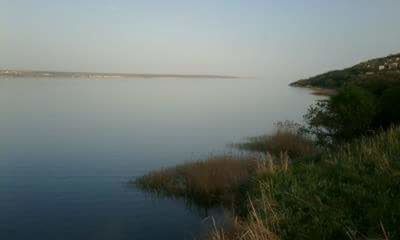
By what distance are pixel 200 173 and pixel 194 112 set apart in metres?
37.5

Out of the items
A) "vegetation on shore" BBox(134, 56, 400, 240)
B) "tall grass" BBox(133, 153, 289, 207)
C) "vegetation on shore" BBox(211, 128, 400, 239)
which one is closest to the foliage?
"vegetation on shore" BBox(134, 56, 400, 240)

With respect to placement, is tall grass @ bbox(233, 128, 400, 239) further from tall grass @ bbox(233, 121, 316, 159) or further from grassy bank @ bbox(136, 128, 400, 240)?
tall grass @ bbox(233, 121, 316, 159)

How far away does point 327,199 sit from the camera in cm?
1157

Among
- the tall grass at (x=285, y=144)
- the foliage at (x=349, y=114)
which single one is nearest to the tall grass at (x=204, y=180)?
the foliage at (x=349, y=114)

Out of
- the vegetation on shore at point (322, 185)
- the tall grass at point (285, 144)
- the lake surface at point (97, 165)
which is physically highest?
the vegetation on shore at point (322, 185)

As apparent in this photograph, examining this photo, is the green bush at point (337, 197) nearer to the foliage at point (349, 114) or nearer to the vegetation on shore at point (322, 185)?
the vegetation on shore at point (322, 185)

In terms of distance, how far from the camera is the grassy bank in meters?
9.74

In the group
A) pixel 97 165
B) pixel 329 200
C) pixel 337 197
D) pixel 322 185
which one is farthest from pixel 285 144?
pixel 329 200

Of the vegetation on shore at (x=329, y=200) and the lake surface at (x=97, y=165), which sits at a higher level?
the vegetation on shore at (x=329, y=200)

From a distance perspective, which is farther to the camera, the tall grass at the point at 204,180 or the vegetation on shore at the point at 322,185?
the tall grass at the point at 204,180

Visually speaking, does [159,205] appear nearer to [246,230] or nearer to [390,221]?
[246,230]

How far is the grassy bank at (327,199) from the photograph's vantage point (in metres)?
9.74

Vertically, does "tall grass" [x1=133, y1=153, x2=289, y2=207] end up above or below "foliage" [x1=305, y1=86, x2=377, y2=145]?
below

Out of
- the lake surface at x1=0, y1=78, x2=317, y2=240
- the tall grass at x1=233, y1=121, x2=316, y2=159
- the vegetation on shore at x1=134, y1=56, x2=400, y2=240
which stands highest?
the vegetation on shore at x1=134, y1=56, x2=400, y2=240
